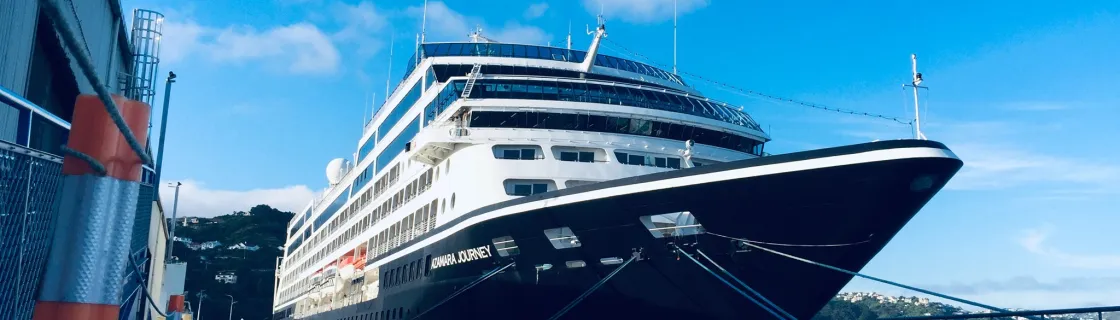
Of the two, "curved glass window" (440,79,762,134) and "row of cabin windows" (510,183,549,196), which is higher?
"curved glass window" (440,79,762,134)

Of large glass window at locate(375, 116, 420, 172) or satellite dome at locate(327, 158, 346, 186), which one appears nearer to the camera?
large glass window at locate(375, 116, 420, 172)

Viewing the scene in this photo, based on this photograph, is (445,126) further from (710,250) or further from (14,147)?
(14,147)

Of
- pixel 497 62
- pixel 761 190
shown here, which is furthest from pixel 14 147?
pixel 497 62

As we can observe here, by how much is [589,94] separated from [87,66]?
18304 millimetres

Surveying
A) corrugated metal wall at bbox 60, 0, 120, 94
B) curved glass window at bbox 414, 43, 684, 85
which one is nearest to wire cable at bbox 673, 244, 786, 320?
corrugated metal wall at bbox 60, 0, 120, 94

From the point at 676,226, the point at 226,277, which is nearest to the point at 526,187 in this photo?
the point at 676,226

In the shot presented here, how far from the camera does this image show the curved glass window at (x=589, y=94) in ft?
71.8

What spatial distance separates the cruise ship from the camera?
13.9 m

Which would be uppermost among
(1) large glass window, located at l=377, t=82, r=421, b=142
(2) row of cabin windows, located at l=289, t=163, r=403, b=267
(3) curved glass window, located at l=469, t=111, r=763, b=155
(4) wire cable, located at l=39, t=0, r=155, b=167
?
(1) large glass window, located at l=377, t=82, r=421, b=142

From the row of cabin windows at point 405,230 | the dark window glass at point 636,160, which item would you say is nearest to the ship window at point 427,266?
the row of cabin windows at point 405,230

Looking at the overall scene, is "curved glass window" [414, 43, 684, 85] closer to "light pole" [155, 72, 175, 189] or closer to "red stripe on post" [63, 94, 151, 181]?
"light pole" [155, 72, 175, 189]

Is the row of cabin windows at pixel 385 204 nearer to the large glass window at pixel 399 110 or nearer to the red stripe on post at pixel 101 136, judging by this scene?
the large glass window at pixel 399 110

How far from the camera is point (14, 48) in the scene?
9.78 metres

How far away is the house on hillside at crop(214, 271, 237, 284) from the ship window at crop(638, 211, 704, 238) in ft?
341
